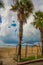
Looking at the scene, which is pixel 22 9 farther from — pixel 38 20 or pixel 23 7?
pixel 38 20

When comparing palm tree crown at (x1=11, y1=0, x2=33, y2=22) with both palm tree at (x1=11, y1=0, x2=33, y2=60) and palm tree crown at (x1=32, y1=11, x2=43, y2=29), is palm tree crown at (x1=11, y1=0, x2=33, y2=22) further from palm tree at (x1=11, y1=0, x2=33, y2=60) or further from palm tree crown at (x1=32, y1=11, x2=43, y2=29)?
palm tree crown at (x1=32, y1=11, x2=43, y2=29)

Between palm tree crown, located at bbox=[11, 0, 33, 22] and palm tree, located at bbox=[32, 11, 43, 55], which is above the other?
palm tree crown, located at bbox=[11, 0, 33, 22]

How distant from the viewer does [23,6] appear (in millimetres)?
3072

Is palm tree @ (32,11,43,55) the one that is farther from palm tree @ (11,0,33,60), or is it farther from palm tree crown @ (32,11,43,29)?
palm tree @ (11,0,33,60)

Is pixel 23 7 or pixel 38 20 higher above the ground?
pixel 23 7

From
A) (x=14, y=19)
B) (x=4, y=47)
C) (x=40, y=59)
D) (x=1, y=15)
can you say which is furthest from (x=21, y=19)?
(x=40, y=59)

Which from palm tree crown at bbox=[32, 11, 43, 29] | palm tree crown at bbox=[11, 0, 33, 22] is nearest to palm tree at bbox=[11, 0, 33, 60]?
palm tree crown at bbox=[11, 0, 33, 22]

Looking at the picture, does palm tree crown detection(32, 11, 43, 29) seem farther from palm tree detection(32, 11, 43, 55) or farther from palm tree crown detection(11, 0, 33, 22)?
palm tree crown detection(11, 0, 33, 22)

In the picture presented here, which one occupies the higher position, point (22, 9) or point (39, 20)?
point (22, 9)

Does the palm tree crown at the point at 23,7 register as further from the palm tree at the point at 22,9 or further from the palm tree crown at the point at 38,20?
the palm tree crown at the point at 38,20

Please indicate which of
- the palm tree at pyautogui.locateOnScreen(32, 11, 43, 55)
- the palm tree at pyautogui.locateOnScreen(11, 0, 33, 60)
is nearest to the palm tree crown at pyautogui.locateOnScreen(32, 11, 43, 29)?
the palm tree at pyautogui.locateOnScreen(32, 11, 43, 55)

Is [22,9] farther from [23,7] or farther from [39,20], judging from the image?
[39,20]

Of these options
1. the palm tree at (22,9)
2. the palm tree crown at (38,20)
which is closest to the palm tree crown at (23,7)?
the palm tree at (22,9)

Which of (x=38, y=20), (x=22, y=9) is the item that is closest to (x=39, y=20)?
(x=38, y=20)
